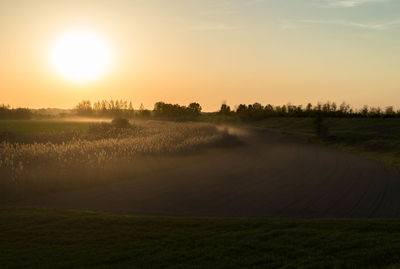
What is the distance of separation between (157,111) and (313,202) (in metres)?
137

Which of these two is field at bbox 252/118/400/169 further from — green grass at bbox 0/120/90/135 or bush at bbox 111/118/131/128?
green grass at bbox 0/120/90/135

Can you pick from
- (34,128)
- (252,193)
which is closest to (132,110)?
(34,128)

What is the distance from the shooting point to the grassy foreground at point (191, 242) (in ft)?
22.9

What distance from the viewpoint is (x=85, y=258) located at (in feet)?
24.0

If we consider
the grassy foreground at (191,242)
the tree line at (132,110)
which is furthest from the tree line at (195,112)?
the grassy foreground at (191,242)

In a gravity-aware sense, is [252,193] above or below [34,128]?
below

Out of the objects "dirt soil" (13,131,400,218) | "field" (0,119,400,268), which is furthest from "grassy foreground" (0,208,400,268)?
"dirt soil" (13,131,400,218)

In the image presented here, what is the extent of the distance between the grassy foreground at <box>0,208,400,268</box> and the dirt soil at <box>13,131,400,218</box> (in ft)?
8.74

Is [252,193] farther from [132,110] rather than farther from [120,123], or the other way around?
[132,110]

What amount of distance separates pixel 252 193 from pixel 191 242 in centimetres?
778

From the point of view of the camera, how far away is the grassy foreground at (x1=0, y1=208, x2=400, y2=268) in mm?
6980

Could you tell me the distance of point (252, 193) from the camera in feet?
50.3

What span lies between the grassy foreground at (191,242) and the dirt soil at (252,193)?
2.66m

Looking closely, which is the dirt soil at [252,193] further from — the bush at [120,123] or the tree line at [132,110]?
the tree line at [132,110]
